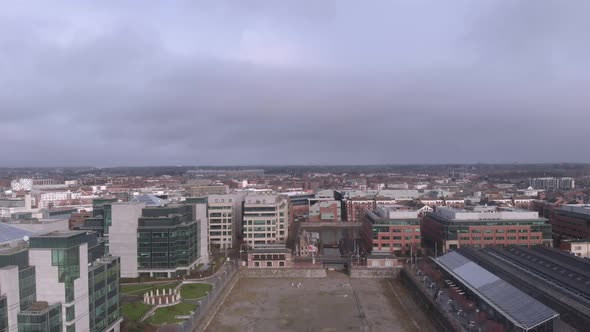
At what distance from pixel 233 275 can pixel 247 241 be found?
1471 cm

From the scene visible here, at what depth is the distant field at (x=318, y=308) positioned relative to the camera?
32.0 meters

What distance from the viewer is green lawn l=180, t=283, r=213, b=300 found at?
37.5 m

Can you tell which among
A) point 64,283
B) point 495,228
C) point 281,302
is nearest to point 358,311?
point 281,302

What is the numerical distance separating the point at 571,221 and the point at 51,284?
56.1 m

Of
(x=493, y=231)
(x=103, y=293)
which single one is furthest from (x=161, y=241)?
(x=493, y=231)

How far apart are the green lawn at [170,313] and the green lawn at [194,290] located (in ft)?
7.49

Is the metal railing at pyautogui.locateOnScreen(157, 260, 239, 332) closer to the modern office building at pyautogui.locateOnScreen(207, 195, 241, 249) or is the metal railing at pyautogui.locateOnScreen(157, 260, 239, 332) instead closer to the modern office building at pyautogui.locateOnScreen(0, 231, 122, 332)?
the modern office building at pyautogui.locateOnScreen(0, 231, 122, 332)

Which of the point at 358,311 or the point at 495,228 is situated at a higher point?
the point at 495,228

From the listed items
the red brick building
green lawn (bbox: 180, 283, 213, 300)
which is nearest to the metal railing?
green lawn (bbox: 180, 283, 213, 300)

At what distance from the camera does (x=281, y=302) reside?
37.6 m

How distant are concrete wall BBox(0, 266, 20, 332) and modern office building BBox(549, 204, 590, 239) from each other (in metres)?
55.1

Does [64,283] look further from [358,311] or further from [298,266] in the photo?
[298,266]

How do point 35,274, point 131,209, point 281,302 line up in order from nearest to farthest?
point 35,274 < point 281,302 < point 131,209

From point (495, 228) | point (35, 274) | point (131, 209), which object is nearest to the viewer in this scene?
point (35, 274)
